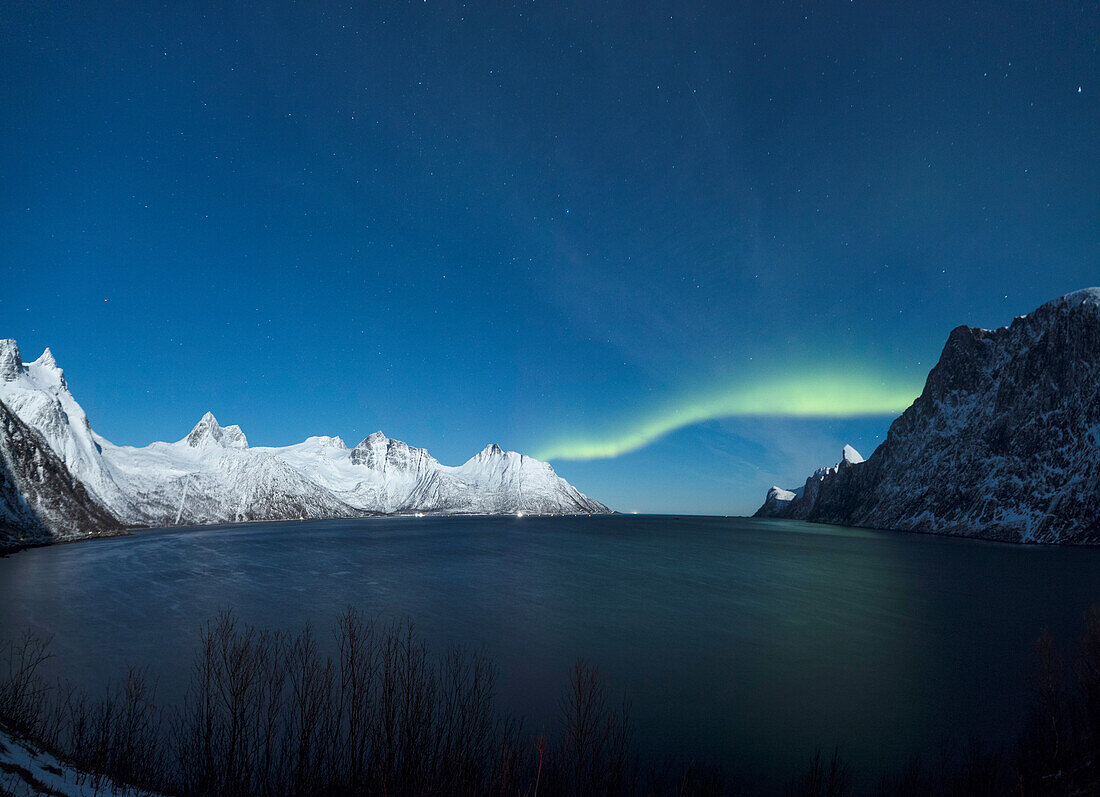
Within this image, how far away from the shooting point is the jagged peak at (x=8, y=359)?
19375cm

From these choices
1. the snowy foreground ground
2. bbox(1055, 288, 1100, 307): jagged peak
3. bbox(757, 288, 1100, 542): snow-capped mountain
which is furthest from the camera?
bbox(1055, 288, 1100, 307): jagged peak

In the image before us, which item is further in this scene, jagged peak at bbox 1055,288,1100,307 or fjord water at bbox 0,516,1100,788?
jagged peak at bbox 1055,288,1100,307

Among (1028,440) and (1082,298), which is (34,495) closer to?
(1028,440)

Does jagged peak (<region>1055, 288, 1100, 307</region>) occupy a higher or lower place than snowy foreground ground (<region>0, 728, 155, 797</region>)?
higher

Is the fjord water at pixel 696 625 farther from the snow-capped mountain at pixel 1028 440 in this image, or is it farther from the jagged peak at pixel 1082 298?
the jagged peak at pixel 1082 298

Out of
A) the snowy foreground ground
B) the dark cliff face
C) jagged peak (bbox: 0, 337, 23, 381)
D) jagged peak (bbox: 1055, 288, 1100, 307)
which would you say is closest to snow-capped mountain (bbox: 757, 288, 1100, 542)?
jagged peak (bbox: 1055, 288, 1100, 307)

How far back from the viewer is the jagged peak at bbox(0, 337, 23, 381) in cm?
19375

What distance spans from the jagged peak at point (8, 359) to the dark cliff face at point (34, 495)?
69325 millimetres

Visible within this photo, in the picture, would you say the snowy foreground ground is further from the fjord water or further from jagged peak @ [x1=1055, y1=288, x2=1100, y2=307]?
jagged peak @ [x1=1055, y1=288, x2=1100, y2=307]

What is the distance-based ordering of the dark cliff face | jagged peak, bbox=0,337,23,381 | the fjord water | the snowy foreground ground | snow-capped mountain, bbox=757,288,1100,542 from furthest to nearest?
jagged peak, bbox=0,337,23,381 → snow-capped mountain, bbox=757,288,1100,542 → the dark cliff face → the fjord water → the snowy foreground ground

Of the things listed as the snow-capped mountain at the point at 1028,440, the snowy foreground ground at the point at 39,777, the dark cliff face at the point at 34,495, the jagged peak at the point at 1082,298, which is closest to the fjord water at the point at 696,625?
the snowy foreground ground at the point at 39,777

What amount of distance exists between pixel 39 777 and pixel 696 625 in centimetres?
4660

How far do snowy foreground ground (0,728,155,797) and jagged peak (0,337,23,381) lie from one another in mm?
273884

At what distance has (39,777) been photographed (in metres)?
13.7
